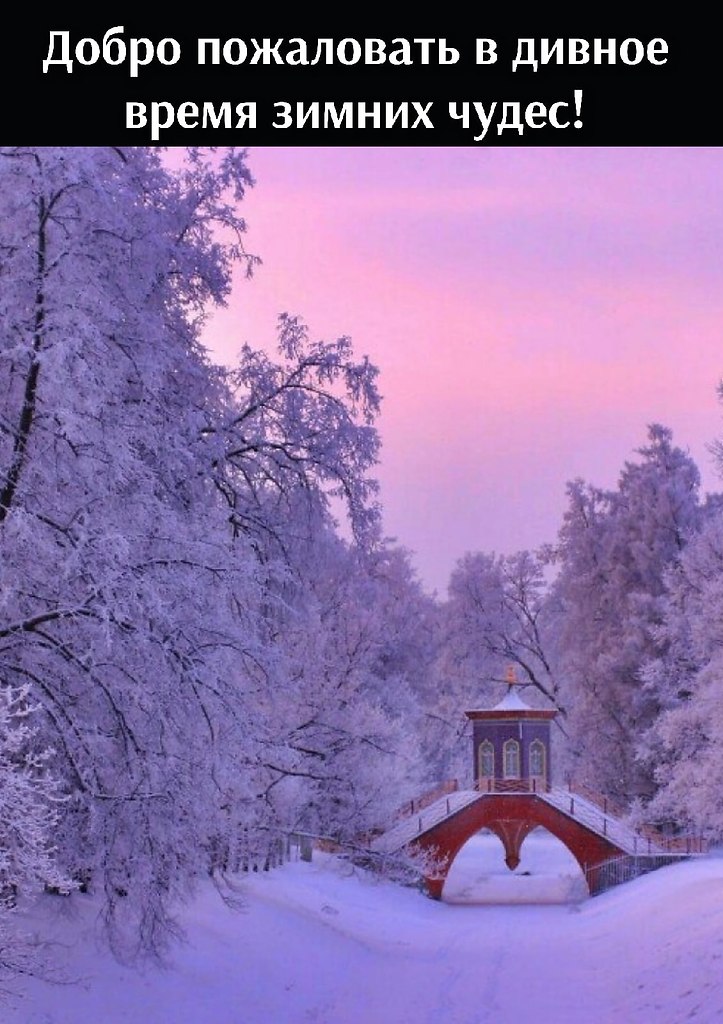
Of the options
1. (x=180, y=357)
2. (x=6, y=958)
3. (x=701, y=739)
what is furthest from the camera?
(x=701, y=739)

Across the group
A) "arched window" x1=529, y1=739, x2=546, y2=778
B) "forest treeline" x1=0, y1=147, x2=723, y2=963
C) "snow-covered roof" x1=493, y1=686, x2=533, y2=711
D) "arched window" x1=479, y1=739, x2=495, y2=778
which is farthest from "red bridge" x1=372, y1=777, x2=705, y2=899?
"forest treeline" x1=0, y1=147, x2=723, y2=963

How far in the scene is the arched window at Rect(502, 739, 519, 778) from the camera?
48500 mm

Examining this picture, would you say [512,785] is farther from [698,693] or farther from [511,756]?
[698,693]

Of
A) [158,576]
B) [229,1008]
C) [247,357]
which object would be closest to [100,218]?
[158,576]

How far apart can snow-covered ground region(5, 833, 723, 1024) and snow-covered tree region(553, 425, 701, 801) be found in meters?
7.54

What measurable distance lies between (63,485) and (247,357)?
18.4 ft

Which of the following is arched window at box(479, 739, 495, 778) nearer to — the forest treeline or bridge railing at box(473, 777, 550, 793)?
bridge railing at box(473, 777, 550, 793)

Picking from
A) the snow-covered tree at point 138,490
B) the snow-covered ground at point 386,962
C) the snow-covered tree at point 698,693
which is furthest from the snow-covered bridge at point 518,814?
the snow-covered tree at point 138,490

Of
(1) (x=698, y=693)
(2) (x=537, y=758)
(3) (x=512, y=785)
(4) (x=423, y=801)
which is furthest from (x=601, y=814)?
(1) (x=698, y=693)

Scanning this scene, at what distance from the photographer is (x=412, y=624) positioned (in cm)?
5075

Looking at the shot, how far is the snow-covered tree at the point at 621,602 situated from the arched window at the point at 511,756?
198 cm

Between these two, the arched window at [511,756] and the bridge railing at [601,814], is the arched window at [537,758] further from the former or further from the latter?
the bridge railing at [601,814]

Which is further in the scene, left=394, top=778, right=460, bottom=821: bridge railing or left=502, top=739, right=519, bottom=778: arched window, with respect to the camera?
left=502, top=739, right=519, bottom=778: arched window
